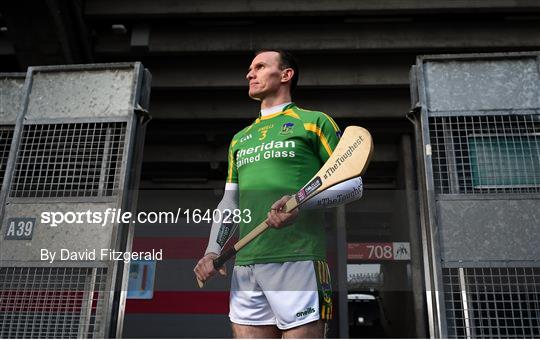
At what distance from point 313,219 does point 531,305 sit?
5.83 ft

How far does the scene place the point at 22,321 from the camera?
327cm

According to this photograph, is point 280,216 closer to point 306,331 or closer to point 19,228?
point 306,331

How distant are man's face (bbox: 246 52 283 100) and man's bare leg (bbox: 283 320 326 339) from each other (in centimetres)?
162

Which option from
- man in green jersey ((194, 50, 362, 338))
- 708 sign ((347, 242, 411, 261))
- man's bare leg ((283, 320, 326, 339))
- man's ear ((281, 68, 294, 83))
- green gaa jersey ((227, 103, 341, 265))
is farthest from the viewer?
708 sign ((347, 242, 411, 261))

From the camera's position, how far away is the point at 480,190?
10.6ft

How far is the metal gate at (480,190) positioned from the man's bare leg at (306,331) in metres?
1.06

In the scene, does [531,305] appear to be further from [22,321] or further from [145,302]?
[145,302]

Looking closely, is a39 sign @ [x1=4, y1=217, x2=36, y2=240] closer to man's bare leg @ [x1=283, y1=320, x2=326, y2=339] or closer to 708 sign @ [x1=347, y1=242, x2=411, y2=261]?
man's bare leg @ [x1=283, y1=320, x2=326, y2=339]

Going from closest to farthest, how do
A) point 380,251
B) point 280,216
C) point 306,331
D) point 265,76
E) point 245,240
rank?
point 306,331 → point 280,216 → point 245,240 → point 265,76 → point 380,251

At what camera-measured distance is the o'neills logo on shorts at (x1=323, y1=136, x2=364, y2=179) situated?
8.27 ft

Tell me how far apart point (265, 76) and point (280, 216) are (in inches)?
44.6

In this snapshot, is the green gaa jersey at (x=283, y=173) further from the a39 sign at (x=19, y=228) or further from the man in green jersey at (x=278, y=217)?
the a39 sign at (x=19, y=228)

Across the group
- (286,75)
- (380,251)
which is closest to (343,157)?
(286,75)

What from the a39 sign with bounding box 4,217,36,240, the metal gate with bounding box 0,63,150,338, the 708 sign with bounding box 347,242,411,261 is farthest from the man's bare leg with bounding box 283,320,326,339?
the 708 sign with bounding box 347,242,411,261
